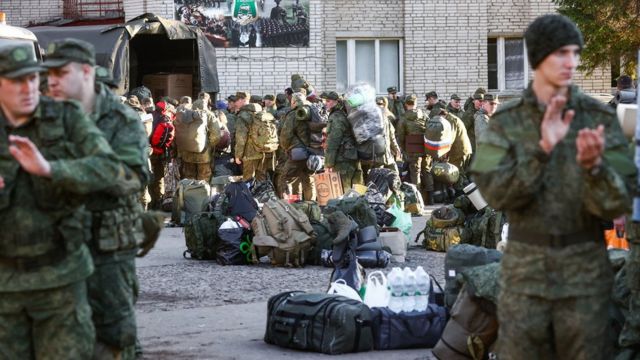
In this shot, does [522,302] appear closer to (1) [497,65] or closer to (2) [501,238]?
(2) [501,238]

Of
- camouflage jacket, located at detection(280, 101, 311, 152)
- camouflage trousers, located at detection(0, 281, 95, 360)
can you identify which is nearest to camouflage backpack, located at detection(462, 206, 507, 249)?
camouflage jacket, located at detection(280, 101, 311, 152)

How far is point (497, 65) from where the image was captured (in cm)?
3141

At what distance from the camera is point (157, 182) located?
2109 cm

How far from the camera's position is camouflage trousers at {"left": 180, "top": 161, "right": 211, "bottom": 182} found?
21.1 m

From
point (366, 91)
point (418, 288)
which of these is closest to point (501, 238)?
point (418, 288)

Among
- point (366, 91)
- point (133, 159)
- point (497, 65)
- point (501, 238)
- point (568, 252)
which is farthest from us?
point (497, 65)

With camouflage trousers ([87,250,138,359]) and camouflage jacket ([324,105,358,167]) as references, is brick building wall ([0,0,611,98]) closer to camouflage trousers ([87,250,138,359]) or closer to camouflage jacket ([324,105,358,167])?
camouflage jacket ([324,105,358,167])

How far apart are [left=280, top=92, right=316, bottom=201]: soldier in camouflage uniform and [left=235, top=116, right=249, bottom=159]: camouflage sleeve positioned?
52.4 inches

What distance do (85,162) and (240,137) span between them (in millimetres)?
14749

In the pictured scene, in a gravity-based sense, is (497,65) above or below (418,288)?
above

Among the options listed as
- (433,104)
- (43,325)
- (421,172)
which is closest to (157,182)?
(421,172)

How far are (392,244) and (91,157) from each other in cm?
875

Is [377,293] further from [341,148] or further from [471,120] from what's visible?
[471,120]

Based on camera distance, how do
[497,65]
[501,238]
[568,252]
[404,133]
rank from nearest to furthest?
[568,252] → [501,238] → [404,133] → [497,65]
